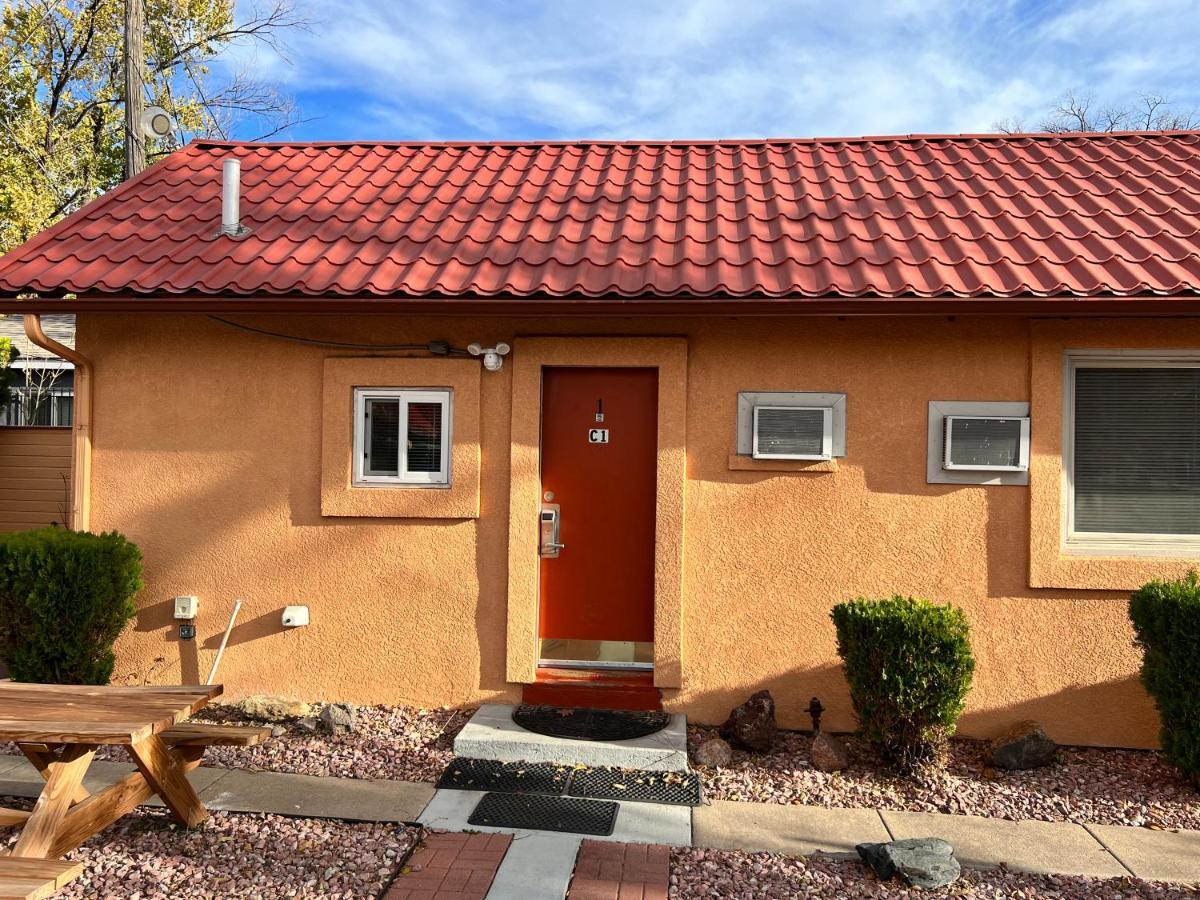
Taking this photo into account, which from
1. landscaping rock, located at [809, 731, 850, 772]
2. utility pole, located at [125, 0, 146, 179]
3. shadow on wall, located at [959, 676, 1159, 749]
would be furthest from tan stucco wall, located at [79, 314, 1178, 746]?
utility pole, located at [125, 0, 146, 179]

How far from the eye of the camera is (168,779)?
3.91 metres

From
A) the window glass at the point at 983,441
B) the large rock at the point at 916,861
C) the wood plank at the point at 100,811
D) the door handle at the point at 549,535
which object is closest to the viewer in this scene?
the wood plank at the point at 100,811

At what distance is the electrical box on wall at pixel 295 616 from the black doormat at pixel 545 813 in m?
2.03

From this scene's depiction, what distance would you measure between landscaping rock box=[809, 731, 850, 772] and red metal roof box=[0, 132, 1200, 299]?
9.08 feet

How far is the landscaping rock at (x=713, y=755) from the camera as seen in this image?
502 cm

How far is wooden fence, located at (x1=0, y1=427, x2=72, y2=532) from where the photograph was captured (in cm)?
897

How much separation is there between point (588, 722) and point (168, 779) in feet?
8.06

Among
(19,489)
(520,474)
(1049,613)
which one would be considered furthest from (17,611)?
(1049,613)

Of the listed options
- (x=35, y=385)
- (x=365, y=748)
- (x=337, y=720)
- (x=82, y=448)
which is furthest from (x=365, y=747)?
(x=35, y=385)

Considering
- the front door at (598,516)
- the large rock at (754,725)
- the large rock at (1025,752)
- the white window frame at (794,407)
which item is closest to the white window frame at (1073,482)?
the large rock at (1025,752)

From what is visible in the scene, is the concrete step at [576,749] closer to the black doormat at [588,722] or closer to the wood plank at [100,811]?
the black doormat at [588,722]

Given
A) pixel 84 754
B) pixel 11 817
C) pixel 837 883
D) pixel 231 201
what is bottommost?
pixel 837 883

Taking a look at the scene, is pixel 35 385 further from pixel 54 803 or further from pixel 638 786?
pixel 638 786

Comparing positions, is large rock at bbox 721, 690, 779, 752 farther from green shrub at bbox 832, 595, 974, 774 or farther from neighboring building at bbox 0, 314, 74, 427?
neighboring building at bbox 0, 314, 74, 427
